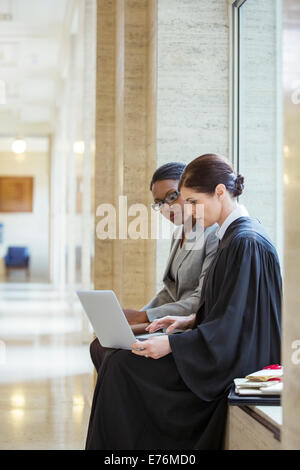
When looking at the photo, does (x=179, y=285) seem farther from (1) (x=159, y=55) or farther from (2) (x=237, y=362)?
(1) (x=159, y=55)

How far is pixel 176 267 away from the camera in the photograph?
344 cm

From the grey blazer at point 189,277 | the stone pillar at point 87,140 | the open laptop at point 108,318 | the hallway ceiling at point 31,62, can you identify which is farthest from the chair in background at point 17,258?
the open laptop at point 108,318

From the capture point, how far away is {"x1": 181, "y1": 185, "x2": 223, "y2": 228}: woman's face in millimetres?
2811

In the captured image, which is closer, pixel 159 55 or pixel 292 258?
pixel 292 258

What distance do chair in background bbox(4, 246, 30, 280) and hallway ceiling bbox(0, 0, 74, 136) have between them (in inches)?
171

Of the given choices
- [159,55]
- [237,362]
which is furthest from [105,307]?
[159,55]

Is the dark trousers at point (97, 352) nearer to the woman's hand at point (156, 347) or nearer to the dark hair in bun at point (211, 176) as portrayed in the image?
the woman's hand at point (156, 347)

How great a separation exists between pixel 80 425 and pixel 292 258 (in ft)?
8.46

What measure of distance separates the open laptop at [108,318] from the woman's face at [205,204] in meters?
0.51

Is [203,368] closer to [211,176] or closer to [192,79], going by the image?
[211,176]

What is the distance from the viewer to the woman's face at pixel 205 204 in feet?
9.22

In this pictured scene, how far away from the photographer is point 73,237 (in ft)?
33.1

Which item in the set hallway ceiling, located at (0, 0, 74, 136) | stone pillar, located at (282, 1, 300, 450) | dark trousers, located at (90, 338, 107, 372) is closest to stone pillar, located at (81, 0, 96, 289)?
hallway ceiling, located at (0, 0, 74, 136)

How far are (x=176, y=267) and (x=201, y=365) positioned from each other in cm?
96
